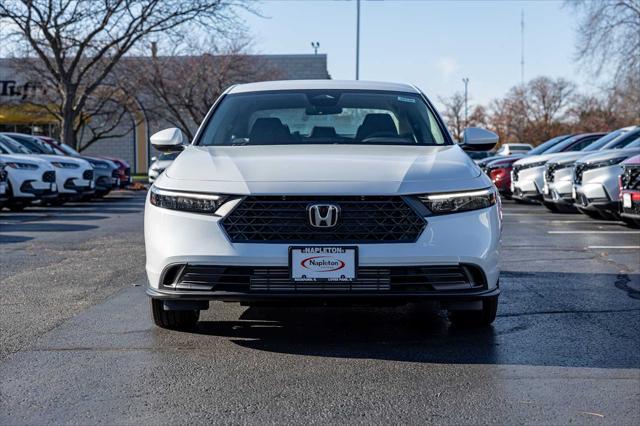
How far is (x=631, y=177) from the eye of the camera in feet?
38.5

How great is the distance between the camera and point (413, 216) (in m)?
4.86

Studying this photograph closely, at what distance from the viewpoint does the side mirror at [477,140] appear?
662cm

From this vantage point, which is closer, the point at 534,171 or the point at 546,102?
the point at 534,171

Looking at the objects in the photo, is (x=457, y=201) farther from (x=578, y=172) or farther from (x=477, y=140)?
(x=578, y=172)

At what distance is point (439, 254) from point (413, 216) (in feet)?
0.79

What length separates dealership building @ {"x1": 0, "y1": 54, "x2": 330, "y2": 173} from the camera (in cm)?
4434

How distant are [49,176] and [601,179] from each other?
10871 millimetres

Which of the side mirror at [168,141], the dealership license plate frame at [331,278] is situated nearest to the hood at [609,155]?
the side mirror at [168,141]

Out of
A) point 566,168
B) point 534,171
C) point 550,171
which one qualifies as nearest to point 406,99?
point 566,168

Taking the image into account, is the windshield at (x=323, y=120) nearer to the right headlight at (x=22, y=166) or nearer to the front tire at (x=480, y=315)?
the front tire at (x=480, y=315)

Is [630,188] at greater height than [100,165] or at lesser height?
greater

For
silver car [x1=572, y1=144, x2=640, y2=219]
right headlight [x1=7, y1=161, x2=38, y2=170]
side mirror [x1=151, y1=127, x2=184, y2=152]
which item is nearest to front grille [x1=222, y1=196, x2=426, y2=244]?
side mirror [x1=151, y1=127, x2=184, y2=152]

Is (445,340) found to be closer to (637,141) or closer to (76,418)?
(76,418)

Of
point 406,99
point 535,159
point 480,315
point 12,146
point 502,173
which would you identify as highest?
point 406,99
